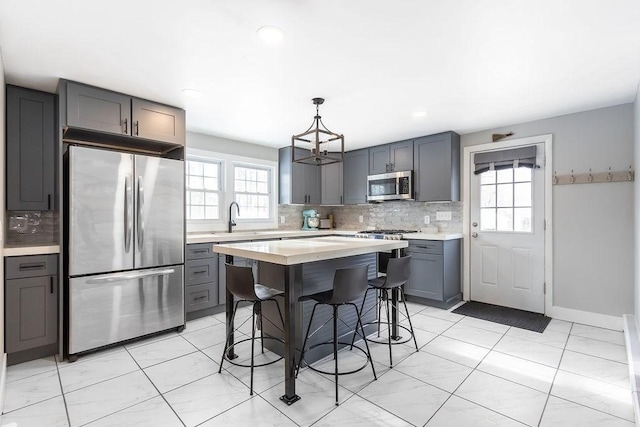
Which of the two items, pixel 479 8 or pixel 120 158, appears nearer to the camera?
pixel 479 8

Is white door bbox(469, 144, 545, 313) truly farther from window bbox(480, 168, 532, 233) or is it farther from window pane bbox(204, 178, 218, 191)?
window pane bbox(204, 178, 218, 191)

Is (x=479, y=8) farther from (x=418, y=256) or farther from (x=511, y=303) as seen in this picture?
(x=511, y=303)

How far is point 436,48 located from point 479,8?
1.41ft

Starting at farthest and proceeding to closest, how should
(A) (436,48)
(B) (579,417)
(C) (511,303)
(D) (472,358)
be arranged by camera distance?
1. (C) (511,303)
2. (D) (472,358)
3. (A) (436,48)
4. (B) (579,417)

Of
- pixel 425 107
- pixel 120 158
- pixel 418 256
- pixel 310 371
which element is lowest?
pixel 310 371

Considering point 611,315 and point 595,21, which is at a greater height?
point 595,21

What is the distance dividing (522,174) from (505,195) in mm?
310

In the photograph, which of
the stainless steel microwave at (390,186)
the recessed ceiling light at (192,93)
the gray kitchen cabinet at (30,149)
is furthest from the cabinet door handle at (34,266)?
the stainless steel microwave at (390,186)

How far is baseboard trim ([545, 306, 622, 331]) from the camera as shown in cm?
325

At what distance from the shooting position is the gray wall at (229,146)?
427 cm

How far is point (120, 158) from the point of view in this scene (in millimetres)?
2854

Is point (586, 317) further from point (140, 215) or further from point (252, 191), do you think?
point (140, 215)

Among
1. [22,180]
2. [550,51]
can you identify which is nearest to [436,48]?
[550,51]

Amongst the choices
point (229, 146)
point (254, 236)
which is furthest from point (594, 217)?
point (229, 146)
